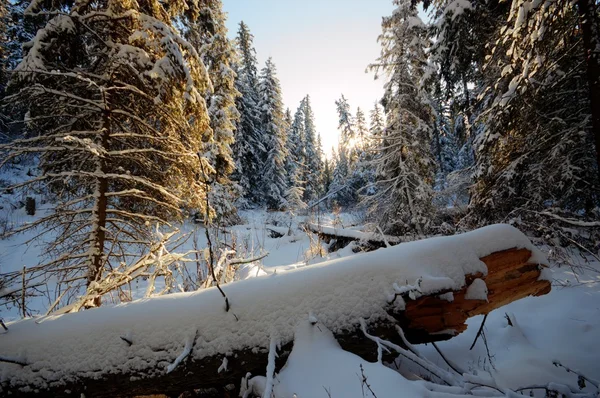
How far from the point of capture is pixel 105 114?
11.8 ft

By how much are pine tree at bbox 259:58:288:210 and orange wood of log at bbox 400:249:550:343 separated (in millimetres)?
19664

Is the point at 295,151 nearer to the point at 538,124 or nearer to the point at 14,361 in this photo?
the point at 538,124

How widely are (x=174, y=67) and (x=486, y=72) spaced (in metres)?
7.22

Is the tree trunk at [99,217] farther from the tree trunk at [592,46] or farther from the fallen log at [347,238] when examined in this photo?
the tree trunk at [592,46]

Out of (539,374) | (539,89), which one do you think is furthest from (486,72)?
(539,374)

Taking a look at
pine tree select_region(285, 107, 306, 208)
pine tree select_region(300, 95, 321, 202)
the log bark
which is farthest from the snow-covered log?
pine tree select_region(300, 95, 321, 202)

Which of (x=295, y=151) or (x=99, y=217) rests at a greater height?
(x=295, y=151)

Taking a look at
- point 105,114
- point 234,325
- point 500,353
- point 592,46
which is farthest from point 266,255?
point 592,46

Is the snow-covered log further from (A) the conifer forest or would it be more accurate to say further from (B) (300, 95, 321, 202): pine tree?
(B) (300, 95, 321, 202): pine tree

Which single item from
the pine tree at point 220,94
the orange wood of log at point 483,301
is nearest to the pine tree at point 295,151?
the pine tree at point 220,94

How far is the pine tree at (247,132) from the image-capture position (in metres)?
19.5

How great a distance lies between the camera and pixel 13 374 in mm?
1598

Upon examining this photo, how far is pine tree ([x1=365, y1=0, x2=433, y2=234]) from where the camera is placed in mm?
8758

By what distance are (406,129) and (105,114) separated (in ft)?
28.8
